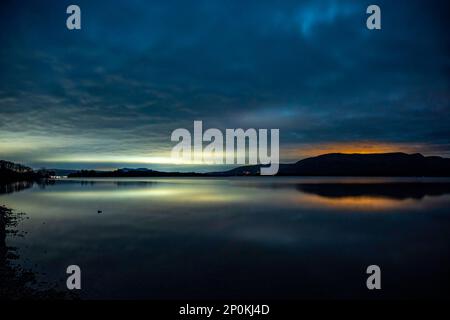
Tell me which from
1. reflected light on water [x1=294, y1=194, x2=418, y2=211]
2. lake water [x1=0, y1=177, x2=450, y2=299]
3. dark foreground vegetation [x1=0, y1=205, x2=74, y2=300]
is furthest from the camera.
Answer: reflected light on water [x1=294, y1=194, x2=418, y2=211]

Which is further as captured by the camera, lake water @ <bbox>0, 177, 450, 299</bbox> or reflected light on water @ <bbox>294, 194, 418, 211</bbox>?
reflected light on water @ <bbox>294, 194, 418, 211</bbox>

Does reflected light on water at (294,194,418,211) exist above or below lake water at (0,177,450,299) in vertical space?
below

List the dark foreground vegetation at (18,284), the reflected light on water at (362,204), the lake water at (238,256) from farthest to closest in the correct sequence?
the reflected light on water at (362,204) → the lake water at (238,256) → the dark foreground vegetation at (18,284)

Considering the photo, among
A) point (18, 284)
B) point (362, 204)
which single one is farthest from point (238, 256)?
point (362, 204)

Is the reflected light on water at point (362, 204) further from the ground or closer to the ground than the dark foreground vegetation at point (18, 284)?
closer to the ground

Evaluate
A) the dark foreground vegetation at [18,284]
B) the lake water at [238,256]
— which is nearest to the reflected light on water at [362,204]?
the lake water at [238,256]

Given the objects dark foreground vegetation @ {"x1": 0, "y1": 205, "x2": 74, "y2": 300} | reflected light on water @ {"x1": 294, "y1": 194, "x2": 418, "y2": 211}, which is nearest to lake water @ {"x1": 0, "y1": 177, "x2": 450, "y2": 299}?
dark foreground vegetation @ {"x1": 0, "y1": 205, "x2": 74, "y2": 300}

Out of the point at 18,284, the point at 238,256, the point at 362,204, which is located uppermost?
the point at 18,284

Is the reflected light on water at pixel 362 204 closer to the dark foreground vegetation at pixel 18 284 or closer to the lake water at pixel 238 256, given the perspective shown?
the lake water at pixel 238 256

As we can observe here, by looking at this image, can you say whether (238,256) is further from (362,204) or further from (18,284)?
(362,204)

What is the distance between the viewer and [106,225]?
19.1m

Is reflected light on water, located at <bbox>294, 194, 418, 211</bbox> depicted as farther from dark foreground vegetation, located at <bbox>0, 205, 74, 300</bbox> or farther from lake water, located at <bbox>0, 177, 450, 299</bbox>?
dark foreground vegetation, located at <bbox>0, 205, 74, 300</bbox>

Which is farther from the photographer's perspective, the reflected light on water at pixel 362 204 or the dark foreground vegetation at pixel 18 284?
the reflected light on water at pixel 362 204
